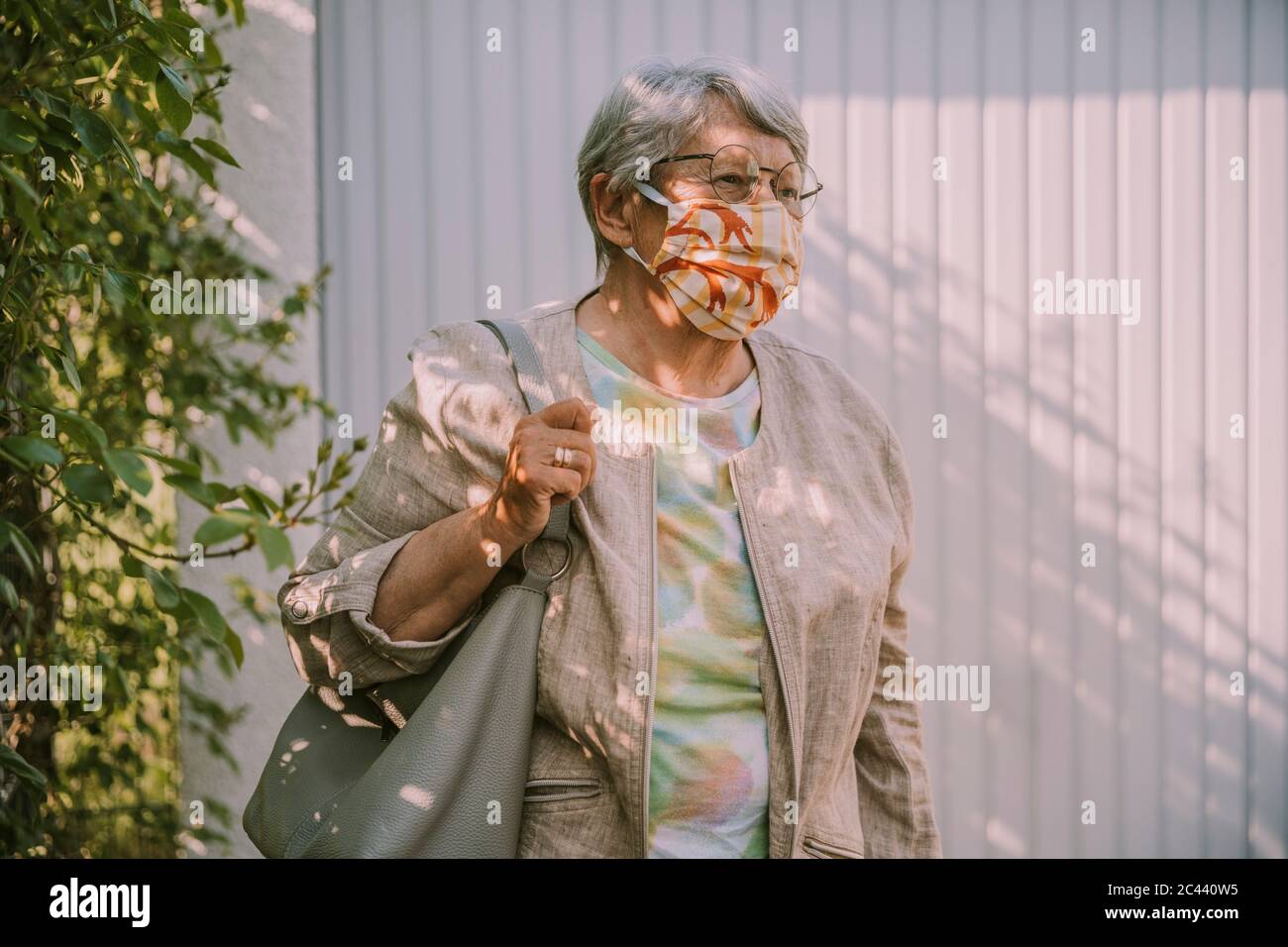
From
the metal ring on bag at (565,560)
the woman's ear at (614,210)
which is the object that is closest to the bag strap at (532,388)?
the metal ring on bag at (565,560)

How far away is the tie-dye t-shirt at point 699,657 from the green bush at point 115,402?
1.83 feet

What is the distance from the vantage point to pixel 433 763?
1581 millimetres

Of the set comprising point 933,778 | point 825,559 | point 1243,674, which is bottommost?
point 933,778

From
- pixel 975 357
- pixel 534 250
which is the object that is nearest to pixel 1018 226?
pixel 975 357

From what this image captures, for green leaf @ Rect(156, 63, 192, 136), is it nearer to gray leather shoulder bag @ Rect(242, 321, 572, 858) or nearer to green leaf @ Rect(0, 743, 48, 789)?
gray leather shoulder bag @ Rect(242, 321, 572, 858)

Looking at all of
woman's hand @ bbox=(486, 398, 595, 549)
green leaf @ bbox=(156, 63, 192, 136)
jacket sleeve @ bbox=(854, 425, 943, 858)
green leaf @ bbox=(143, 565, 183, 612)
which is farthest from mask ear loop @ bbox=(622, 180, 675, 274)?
green leaf @ bbox=(143, 565, 183, 612)

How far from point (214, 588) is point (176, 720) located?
39cm

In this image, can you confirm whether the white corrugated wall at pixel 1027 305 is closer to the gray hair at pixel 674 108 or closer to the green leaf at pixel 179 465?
the gray hair at pixel 674 108

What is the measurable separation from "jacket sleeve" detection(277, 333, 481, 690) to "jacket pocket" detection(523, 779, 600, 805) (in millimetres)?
236

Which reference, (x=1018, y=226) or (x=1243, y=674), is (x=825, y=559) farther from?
(x=1243, y=674)

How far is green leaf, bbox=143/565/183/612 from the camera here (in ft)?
4.20

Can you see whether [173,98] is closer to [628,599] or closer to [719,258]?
[719,258]

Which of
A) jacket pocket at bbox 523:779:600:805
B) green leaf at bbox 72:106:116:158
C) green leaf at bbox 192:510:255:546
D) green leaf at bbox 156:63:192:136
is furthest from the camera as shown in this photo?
jacket pocket at bbox 523:779:600:805
